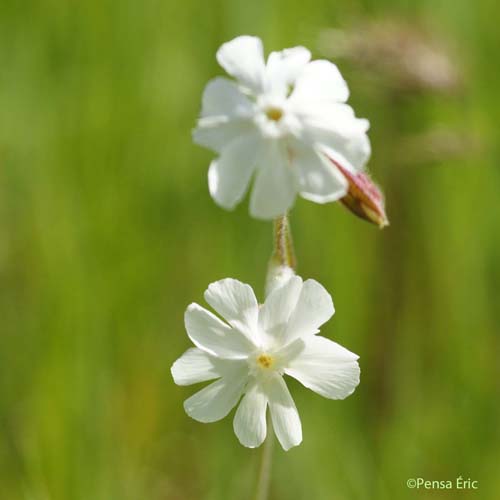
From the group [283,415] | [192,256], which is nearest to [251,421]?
[283,415]

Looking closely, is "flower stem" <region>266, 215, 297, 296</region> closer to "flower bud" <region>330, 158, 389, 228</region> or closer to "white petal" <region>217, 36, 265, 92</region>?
"flower bud" <region>330, 158, 389, 228</region>

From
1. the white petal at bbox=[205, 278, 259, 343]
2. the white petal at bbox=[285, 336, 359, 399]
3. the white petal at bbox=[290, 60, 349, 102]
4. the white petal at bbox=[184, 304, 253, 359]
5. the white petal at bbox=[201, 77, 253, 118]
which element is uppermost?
the white petal at bbox=[290, 60, 349, 102]

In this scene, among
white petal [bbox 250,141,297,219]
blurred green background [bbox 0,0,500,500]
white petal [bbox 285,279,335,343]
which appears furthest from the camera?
blurred green background [bbox 0,0,500,500]

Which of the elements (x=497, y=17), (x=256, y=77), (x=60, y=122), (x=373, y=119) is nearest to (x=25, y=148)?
(x=60, y=122)

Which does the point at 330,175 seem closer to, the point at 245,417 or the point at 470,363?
the point at 245,417

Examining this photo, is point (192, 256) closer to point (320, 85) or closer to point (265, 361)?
point (265, 361)

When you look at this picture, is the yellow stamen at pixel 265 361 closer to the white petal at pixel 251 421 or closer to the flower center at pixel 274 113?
the white petal at pixel 251 421

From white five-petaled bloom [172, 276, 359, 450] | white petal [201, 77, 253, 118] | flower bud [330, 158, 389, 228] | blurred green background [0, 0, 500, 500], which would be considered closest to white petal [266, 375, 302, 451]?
white five-petaled bloom [172, 276, 359, 450]
